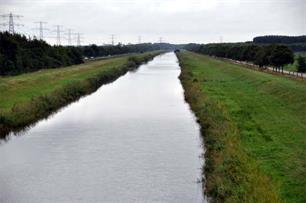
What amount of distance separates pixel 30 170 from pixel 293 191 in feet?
39.1

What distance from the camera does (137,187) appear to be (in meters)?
19.0

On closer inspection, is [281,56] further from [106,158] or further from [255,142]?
[106,158]

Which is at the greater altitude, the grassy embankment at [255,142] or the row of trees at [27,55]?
the row of trees at [27,55]

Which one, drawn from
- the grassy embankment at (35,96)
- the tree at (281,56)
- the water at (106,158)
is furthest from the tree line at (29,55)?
the tree at (281,56)

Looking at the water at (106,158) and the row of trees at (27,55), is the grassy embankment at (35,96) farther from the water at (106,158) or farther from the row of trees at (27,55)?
the row of trees at (27,55)

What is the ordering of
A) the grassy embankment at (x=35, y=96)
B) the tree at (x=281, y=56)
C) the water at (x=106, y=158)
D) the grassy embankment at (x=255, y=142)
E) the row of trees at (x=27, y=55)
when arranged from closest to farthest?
the grassy embankment at (x=255, y=142) < the water at (x=106, y=158) < the grassy embankment at (x=35, y=96) < the tree at (x=281, y=56) < the row of trees at (x=27, y=55)

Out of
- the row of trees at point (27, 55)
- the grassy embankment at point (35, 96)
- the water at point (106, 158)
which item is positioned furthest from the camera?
the row of trees at point (27, 55)

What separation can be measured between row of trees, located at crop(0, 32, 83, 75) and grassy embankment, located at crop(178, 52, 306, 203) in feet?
98.2

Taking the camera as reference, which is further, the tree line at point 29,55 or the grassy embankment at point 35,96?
the tree line at point 29,55

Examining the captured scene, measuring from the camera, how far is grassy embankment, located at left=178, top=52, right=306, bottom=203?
15828 millimetres

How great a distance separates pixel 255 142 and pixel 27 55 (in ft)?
172

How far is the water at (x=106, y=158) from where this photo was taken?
18359mm

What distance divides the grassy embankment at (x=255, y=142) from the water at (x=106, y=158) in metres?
1.23

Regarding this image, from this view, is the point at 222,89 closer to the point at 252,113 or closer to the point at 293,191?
the point at 252,113
